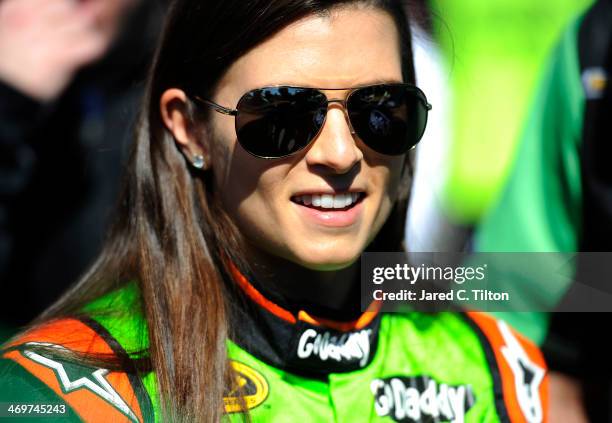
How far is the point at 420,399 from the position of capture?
2.00 m

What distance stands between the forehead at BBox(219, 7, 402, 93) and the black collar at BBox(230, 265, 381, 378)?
45 centimetres

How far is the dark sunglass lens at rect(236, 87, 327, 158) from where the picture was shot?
1.81 metres

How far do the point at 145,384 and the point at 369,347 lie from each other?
1.81ft

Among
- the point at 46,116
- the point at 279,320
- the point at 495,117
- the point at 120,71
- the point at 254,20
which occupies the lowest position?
the point at 279,320

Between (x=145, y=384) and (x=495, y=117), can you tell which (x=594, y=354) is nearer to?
(x=145, y=384)

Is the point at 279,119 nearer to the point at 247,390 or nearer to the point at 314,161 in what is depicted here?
the point at 314,161

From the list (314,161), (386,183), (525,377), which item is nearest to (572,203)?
(525,377)

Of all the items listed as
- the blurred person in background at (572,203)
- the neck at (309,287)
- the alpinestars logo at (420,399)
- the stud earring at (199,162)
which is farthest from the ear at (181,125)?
the blurred person in background at (572,203)

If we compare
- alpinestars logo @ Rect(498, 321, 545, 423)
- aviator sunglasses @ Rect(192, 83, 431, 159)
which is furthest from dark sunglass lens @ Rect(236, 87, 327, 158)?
alpinestars logo @ Rect(498, 321, 545, 423)

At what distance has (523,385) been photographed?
2.08m

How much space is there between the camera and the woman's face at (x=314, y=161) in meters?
1.84

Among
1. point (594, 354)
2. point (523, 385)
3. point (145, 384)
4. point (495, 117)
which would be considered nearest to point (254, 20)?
point (145, 384)

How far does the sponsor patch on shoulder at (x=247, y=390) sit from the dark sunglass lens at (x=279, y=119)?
47 cm

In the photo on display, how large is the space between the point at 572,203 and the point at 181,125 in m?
1.26
